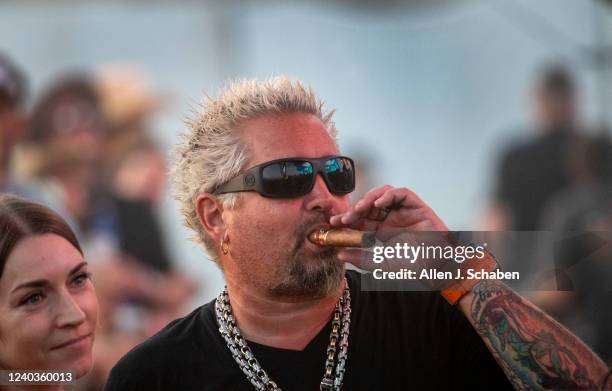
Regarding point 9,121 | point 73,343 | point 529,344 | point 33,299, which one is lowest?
point 529,344

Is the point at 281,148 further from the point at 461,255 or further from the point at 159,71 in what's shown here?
the point at 159,71

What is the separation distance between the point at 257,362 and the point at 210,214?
0.50m

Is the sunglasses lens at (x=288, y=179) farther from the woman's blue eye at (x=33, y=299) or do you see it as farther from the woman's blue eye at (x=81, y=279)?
the woman's blue eye at (x=33, y=299)

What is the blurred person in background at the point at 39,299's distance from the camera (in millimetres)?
2498

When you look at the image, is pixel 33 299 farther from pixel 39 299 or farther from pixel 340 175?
pixel 340 175

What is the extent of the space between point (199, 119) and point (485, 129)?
283 centimetres

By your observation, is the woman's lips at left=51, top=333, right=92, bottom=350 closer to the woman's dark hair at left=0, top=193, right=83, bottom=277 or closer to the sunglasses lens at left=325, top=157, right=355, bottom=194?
the woman's dark hair at left=0, top=193, right=83, bottom=277

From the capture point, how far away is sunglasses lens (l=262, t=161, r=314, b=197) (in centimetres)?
261

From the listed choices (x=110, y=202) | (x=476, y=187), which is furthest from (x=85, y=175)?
(x=476, y=187)

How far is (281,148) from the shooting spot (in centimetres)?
266

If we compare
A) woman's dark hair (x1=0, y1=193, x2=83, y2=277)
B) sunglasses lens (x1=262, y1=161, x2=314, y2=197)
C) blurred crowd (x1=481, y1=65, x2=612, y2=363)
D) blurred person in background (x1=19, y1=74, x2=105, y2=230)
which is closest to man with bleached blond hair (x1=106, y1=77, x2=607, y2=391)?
sunglasses lens (x1=262, y1=161, x2=314, y2=197)

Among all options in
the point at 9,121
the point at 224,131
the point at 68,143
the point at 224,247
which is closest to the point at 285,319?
the point at 224,247

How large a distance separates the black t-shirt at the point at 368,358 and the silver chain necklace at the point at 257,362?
0.02 meters

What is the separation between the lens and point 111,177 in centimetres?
546
